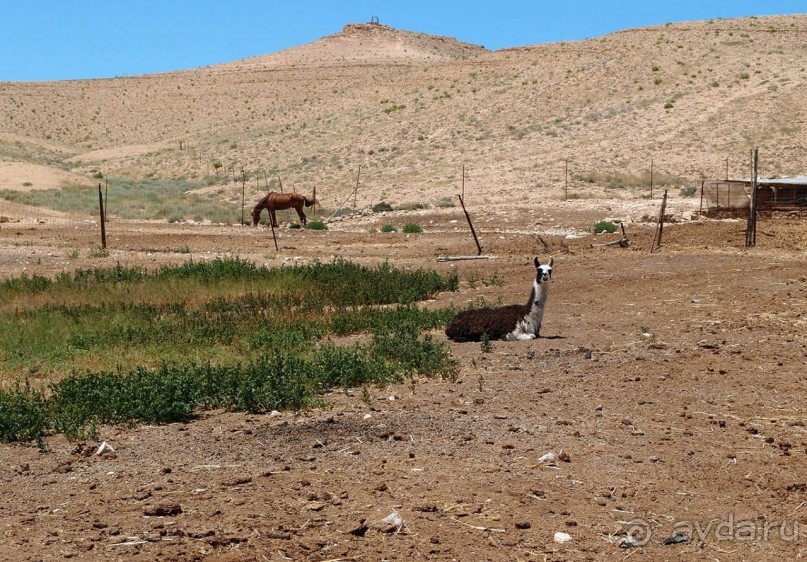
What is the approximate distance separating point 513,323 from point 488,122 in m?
48.2

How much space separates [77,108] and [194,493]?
95.5m

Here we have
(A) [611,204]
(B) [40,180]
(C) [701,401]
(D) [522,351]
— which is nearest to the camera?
(C) [701,401]

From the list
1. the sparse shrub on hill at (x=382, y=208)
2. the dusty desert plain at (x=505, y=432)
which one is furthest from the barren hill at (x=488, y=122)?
the dusty desert plain at (x=505, y=432)

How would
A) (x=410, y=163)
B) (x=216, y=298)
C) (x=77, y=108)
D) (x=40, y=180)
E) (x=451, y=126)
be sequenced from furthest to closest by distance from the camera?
(x=77, y=108), (x=451, y=126), (x=410, y=163), (x=40, y=180), (x=216, y=298)

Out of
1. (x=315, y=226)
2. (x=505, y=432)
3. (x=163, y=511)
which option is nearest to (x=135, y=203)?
(x=315, y=226)

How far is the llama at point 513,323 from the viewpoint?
1331 cm

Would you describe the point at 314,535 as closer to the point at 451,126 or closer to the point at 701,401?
the point at 701,401

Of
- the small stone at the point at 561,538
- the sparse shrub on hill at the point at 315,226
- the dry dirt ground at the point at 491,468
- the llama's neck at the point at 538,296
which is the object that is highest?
the llama's neck at the point at 538,296

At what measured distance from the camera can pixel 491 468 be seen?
7.59m

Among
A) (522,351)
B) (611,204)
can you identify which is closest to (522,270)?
(522,351)

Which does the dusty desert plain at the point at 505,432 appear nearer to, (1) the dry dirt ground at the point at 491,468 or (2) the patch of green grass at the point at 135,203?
(1) the dry dirt ground at the point at 491,468

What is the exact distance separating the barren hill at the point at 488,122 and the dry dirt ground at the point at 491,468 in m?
31.4

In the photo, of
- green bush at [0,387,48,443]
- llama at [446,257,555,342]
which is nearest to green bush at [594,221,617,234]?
llama at [446,257,555,342]

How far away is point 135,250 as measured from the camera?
26141 mm
